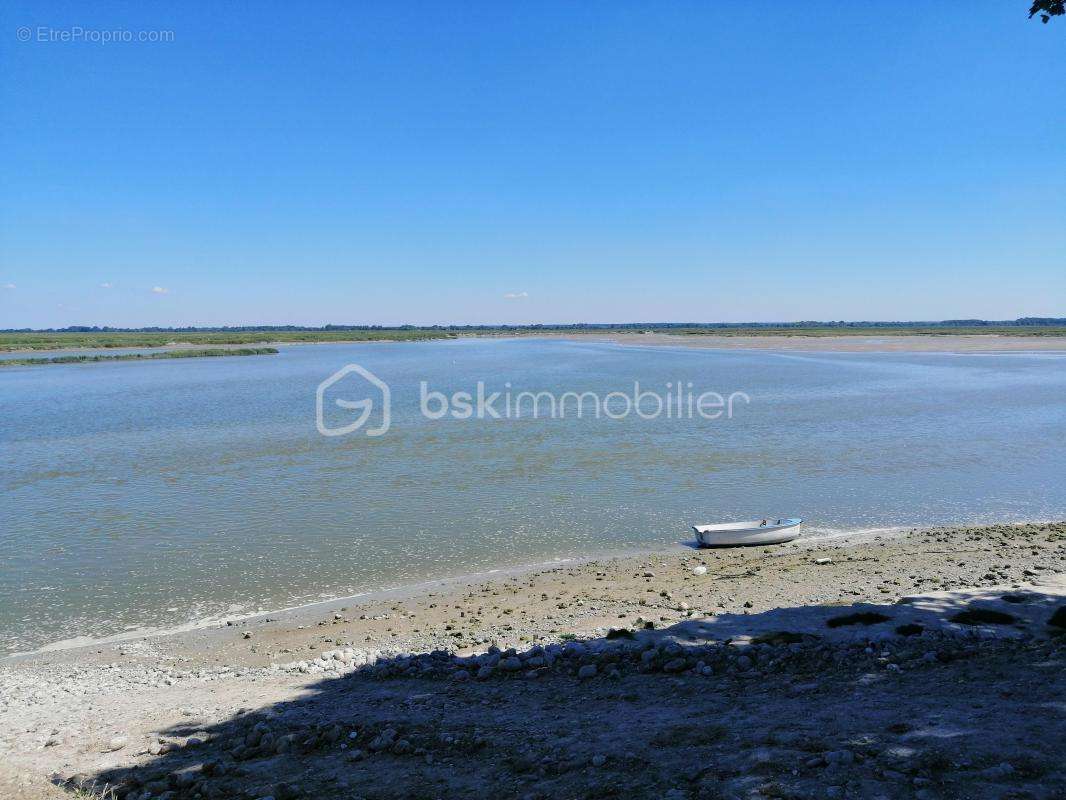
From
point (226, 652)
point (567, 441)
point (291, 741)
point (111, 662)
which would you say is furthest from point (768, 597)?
point (567, 441)

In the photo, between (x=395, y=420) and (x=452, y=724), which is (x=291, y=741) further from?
(x=395, y=420)

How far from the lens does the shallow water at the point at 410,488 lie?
50.3 ft

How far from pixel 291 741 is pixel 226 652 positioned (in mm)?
5151

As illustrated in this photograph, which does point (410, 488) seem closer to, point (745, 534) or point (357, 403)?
point (745, 534)

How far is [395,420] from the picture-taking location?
1500 inches

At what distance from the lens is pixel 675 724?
694 centimetres

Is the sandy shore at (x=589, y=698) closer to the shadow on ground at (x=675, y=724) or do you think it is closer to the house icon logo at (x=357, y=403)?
the shadow on ground at (x=675, y=724)

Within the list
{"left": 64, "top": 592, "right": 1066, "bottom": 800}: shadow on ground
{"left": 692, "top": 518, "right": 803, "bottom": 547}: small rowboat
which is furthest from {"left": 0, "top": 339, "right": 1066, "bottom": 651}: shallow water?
{"left": 64, "top": 592, "right": 1066, "bottom": 800}: shadow on ground

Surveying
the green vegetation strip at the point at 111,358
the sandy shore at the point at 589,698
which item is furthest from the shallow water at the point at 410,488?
the green vegetation strip at the point at 111,358

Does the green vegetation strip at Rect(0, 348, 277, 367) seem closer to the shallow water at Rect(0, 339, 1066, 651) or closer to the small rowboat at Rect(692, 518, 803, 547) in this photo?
the shallow water at Rect(0, 339, 1066, 651)

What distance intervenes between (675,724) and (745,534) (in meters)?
10.3

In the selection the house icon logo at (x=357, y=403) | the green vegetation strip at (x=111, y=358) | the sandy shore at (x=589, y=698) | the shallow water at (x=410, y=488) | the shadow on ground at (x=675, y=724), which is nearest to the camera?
the shadow on ground at (x=675, y=724)

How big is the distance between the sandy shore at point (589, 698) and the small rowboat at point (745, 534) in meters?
3.13

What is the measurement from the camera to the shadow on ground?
5.79 metres
